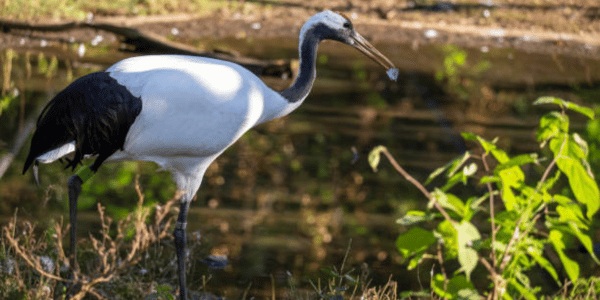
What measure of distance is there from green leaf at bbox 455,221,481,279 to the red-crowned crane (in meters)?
1.81

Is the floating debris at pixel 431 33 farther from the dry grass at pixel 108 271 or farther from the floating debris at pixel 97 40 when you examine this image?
the dry grass at pixel 108 271

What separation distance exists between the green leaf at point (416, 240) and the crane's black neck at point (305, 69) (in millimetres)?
1621

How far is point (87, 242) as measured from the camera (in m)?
6.89

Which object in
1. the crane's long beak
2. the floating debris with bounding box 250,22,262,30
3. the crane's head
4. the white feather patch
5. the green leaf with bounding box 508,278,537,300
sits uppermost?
the crane's head

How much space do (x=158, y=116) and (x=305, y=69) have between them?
3.33 ft

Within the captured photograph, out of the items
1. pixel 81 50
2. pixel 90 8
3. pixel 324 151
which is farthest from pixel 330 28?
pixel 90 8

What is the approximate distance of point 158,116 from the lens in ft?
19.0

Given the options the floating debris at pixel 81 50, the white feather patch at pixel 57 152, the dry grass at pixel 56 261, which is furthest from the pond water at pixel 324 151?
the dry grass at pixel 56 261

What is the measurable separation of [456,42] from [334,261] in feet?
A: 31.9

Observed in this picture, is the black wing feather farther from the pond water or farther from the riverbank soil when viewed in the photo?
the riverbank soil

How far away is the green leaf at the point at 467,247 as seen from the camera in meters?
4.09

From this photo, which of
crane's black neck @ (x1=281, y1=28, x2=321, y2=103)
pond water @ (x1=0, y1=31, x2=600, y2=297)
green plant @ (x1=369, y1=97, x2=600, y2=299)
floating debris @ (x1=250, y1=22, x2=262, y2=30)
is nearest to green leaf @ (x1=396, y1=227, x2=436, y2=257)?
green plant @ (x1=369, y1=97, x2=600, y2=299)

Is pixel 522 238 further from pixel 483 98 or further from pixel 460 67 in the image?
pixel 460 67

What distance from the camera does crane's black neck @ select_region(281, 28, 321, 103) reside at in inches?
255
